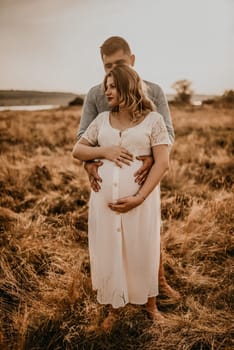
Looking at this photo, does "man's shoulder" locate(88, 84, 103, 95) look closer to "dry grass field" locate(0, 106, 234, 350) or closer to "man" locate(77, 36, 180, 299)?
"man" locate(77, 36, 180, 299)

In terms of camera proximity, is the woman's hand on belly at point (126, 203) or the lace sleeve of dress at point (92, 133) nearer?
the woman's hand on belly at point (126, 203)

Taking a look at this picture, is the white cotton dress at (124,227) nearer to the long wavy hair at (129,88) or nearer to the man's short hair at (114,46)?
the long wavy hair at (129,88)

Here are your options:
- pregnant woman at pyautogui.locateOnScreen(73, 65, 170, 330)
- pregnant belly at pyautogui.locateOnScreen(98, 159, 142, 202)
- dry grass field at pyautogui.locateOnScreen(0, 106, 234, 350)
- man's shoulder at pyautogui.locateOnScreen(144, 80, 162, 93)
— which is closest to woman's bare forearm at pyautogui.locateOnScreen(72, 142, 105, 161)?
pregnant woman at pyautogui.locateOnScreen(73, 65, 170, 330)

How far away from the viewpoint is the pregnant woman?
2092 millimetres

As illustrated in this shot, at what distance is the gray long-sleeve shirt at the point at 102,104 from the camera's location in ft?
8.61

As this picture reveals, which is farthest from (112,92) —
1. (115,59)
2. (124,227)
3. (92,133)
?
(124,227)

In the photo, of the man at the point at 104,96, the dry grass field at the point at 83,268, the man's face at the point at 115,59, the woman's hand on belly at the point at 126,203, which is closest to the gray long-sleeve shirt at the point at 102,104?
the man at the point at 104,96

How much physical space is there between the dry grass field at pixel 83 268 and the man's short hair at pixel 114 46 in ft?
6.14

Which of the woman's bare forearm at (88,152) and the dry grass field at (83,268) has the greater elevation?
the woman's bare forearm at (88,152)

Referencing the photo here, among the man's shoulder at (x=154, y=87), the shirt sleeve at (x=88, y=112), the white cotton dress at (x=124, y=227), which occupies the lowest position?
the white cotton dress at (x=124, y=227)

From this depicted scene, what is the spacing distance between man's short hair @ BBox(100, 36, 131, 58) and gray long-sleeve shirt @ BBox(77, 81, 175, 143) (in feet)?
0.93

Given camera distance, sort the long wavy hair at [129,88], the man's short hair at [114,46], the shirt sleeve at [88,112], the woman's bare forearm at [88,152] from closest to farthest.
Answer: the long wavy hair at [129,88], the woman's bare forearm at [88,152], the man's short hair at [114,46], the shirt sleeve at [88,112]

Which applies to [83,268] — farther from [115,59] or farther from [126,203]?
[115,59]

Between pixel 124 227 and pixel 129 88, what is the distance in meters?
0.93
